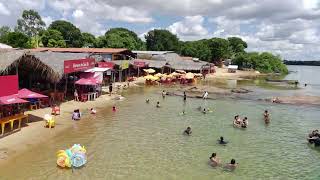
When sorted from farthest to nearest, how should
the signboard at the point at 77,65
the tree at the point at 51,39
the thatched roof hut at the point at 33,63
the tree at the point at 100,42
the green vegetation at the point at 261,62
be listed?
the green vegetation at the point at 261,62 < the tree at the point at 100,42 < the tree at the point at 51,39 < the signboard at the point at 77,65 < the thatched roof hut at the point at 33,63

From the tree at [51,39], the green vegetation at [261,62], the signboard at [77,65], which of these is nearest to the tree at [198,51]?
the green vegetation at [261,62]

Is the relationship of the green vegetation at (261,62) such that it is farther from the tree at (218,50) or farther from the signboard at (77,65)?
the signboard at (77,65)

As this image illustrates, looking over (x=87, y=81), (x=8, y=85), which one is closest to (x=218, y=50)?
(x=87, y=81)

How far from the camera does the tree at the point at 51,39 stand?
83688 mm

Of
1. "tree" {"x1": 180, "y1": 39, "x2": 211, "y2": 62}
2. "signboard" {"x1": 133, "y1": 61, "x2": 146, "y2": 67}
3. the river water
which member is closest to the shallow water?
the river water

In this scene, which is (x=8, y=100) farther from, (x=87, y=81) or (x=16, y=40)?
(x=16, y=40)

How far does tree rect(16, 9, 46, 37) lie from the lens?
3930 inches

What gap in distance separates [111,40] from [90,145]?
71.8 m

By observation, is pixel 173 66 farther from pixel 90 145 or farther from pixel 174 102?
pixel 90 145

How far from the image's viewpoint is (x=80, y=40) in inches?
3846

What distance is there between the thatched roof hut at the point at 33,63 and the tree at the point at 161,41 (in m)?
87.9

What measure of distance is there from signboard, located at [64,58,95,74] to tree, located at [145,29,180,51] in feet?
265

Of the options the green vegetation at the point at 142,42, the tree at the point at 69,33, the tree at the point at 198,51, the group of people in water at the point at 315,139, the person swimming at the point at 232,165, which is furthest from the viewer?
the tree at the point at 198,51

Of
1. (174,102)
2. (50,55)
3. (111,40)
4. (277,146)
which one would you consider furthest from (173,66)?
(277,146)
